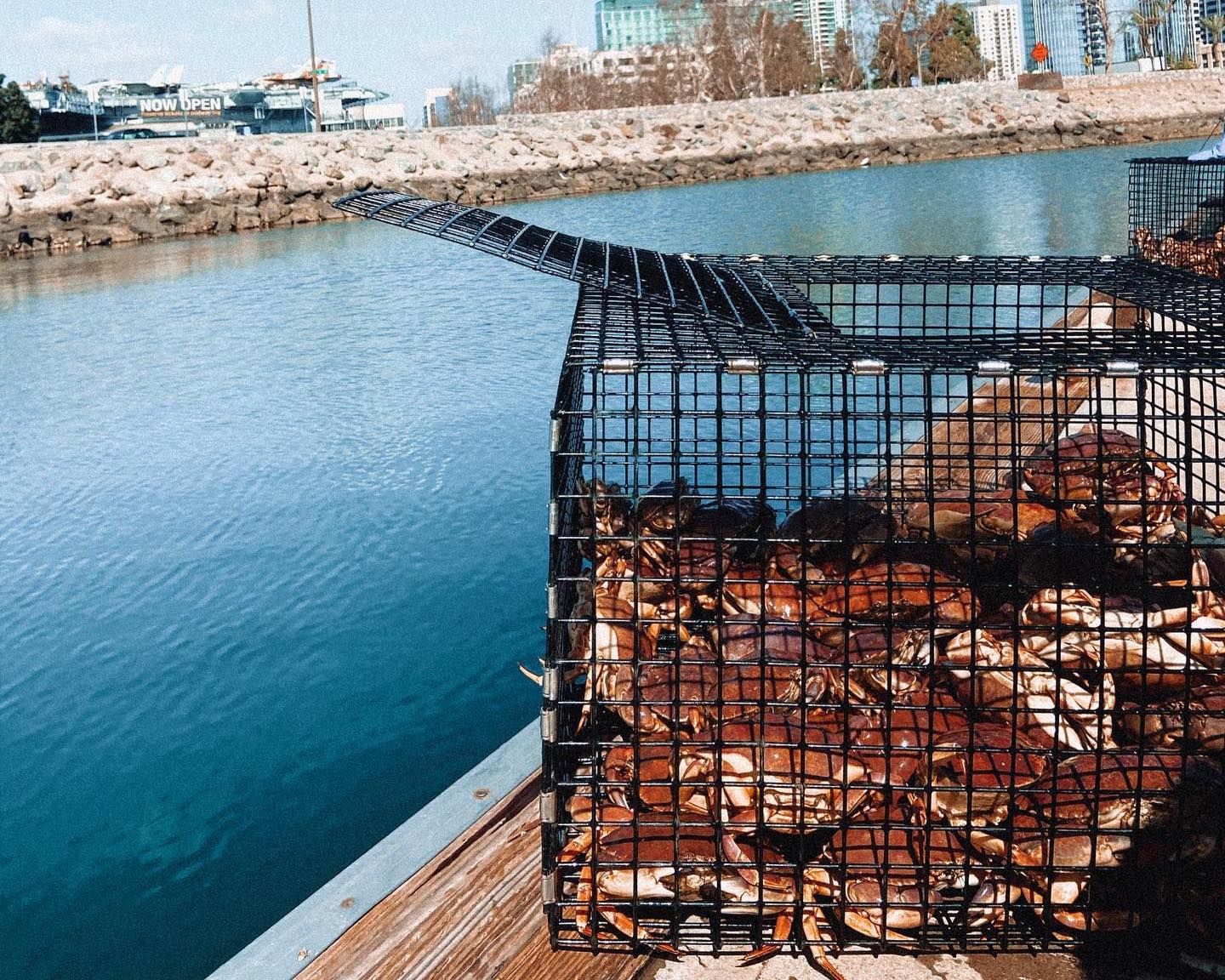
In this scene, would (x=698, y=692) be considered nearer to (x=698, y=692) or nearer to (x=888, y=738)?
(x=698, y=692)

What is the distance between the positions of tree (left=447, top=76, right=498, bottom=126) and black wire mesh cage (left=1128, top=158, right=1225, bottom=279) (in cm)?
6332

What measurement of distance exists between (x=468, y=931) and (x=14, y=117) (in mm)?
36558

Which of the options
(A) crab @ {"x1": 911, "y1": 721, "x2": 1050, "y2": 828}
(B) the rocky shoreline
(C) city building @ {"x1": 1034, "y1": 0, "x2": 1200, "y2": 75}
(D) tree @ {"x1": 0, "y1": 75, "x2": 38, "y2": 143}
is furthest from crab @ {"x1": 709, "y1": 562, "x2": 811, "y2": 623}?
(C) city building @ {"x1": 1034, "y1": 0, "x2": 1200, "y2": 75}

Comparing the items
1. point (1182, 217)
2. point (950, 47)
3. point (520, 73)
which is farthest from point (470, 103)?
point (1182, 217)

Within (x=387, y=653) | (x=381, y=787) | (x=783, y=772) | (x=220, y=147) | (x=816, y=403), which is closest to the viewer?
(x=783, y=772)

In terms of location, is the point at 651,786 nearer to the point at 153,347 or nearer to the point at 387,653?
the point at 387,653

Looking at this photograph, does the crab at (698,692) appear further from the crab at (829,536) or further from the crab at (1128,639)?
the crab at (1128,639)

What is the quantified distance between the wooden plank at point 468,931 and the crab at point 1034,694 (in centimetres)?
68

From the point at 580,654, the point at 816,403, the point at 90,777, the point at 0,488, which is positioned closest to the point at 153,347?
the point at 0,488

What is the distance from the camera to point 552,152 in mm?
28781

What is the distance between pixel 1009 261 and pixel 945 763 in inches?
94.7

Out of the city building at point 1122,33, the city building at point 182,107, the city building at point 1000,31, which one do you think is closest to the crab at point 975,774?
the city building at point 182,107

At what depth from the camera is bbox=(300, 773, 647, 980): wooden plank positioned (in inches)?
73.8

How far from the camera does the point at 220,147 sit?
24828 millimetres
